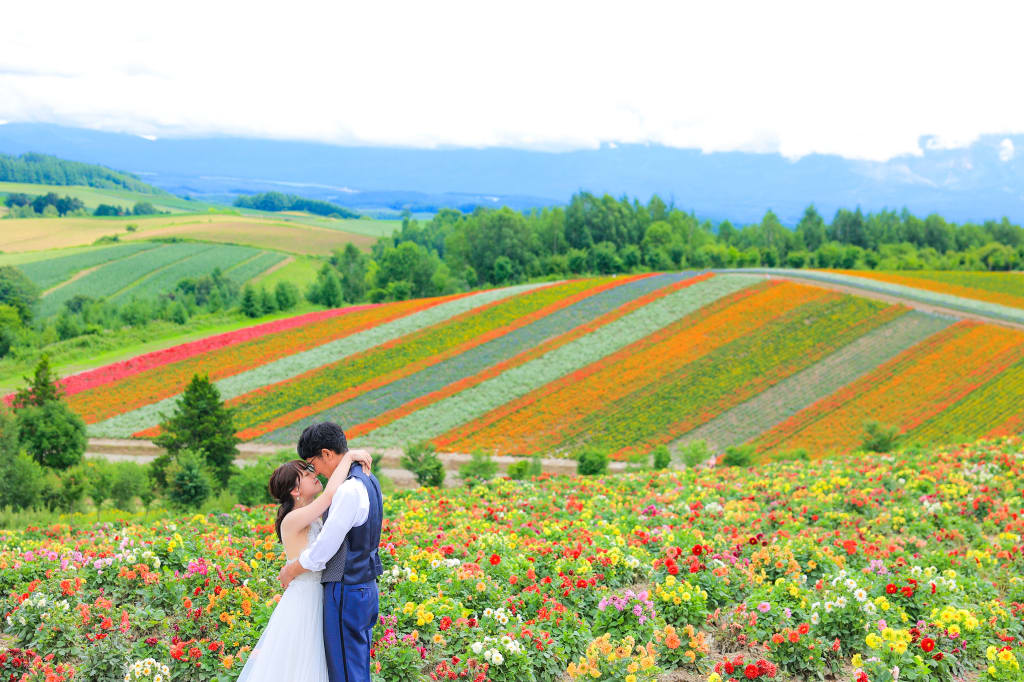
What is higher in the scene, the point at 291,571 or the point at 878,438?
the point at 291,571

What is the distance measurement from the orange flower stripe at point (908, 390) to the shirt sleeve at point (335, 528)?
2719 cm

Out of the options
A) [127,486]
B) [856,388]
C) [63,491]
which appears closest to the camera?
[63,491]

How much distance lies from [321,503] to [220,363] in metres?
40.1

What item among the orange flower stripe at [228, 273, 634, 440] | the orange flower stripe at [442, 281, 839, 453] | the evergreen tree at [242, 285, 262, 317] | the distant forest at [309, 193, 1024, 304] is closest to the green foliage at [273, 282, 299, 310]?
the evergreen tree at [242, 285, 262, 317]

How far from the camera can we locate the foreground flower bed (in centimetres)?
639

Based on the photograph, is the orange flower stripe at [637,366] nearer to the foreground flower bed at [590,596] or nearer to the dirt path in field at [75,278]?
the foreground flower bed at [590,596]

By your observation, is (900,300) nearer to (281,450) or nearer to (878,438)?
(878,438)

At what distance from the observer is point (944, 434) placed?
30016 mm

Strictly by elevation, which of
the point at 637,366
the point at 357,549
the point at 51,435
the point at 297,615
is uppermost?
the point at 357,549

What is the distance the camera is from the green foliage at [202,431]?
78.7 feet

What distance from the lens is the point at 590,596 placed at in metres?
7.85

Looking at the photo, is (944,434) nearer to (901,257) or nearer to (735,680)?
(735,680)

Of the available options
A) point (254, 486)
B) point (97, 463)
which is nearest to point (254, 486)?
point (254, 486)

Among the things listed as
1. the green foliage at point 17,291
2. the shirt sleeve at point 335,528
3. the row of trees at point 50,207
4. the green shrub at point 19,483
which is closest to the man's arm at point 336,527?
the shirt sleeve at point 335,528
